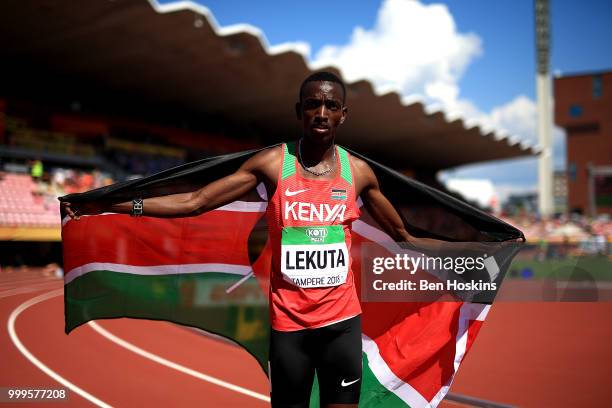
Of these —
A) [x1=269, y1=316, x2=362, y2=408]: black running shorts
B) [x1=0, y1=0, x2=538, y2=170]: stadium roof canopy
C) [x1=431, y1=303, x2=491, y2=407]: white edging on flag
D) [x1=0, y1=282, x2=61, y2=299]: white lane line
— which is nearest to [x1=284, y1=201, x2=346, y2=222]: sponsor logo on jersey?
[x1=269, y1=316, x2=362, y2=408]: black running shorts

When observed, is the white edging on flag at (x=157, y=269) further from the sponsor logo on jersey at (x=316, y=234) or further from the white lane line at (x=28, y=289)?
the white lane line at (x=28, y=289)

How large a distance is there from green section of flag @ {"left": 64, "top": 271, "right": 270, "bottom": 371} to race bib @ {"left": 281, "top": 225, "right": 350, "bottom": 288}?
3.48 ft

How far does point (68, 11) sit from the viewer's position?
57.4ft

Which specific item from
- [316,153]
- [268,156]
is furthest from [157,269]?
[316,153]

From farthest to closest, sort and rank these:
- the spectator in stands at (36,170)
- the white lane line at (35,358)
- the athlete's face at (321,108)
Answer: the spectator in stands at (36,170), the white lane line at (35,358), the athlete's face at (321,108)

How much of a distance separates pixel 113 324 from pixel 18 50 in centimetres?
1670

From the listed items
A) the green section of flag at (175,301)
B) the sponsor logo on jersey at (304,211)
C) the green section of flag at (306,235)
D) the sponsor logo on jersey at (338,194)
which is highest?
the sponsor logo on jersey at (338,194)

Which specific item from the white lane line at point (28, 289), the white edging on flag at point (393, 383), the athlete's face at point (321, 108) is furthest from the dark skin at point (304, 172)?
the white lane line at point (28, 289)

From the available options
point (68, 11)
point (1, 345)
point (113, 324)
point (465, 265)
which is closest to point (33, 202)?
point (68, 11)

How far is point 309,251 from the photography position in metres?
2.61

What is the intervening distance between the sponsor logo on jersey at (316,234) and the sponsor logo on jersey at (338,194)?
18cm

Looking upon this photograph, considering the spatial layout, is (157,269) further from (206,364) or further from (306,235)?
(206,364)

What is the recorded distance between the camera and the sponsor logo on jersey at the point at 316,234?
2633 millimetres

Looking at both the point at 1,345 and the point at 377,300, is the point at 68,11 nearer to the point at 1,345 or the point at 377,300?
the point at 1,345
